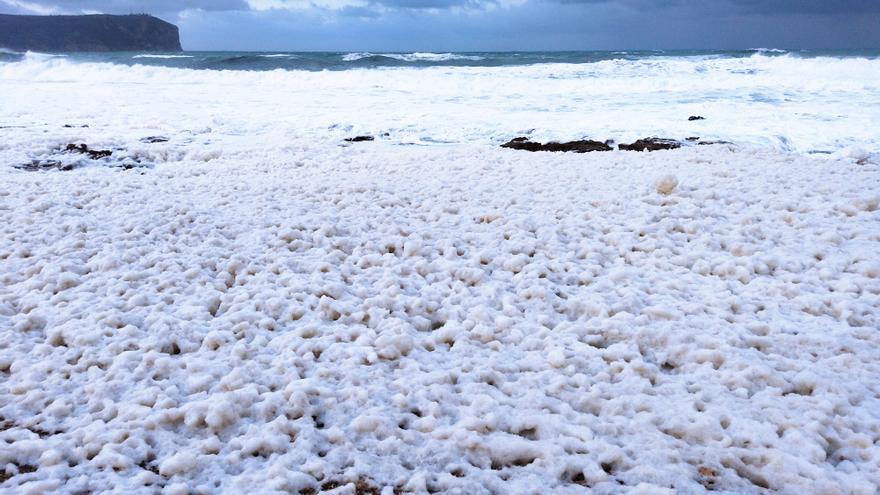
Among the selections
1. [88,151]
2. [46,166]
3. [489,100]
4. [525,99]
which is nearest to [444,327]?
[46,166]

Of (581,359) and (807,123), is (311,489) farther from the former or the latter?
(807,123)

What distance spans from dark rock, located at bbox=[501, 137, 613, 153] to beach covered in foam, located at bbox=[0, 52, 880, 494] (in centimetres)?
205

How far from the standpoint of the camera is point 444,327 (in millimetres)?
4695

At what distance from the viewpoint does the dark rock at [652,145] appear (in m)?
11.9

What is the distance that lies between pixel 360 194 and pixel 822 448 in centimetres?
572

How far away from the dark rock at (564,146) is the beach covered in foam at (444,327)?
2052 mm

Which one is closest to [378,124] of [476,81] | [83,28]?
[476,81]

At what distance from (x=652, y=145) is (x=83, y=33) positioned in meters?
113

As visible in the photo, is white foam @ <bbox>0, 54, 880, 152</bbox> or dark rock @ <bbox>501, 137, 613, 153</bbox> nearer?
dark rock @ <bbox>501, 137, 613, 153</bbox>

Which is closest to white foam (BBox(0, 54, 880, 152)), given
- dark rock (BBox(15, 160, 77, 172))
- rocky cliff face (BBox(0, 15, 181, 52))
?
dark rock (BBox(15, 160, 77, 172))

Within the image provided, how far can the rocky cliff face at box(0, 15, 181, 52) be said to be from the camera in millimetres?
93375

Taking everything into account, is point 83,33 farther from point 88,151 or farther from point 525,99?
point 88,151

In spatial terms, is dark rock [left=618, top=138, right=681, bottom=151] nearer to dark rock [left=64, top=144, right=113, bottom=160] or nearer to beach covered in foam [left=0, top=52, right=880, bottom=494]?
beach covered in foam [left=0, top=52, right=880, bottom=494]

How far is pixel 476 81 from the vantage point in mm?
29516
